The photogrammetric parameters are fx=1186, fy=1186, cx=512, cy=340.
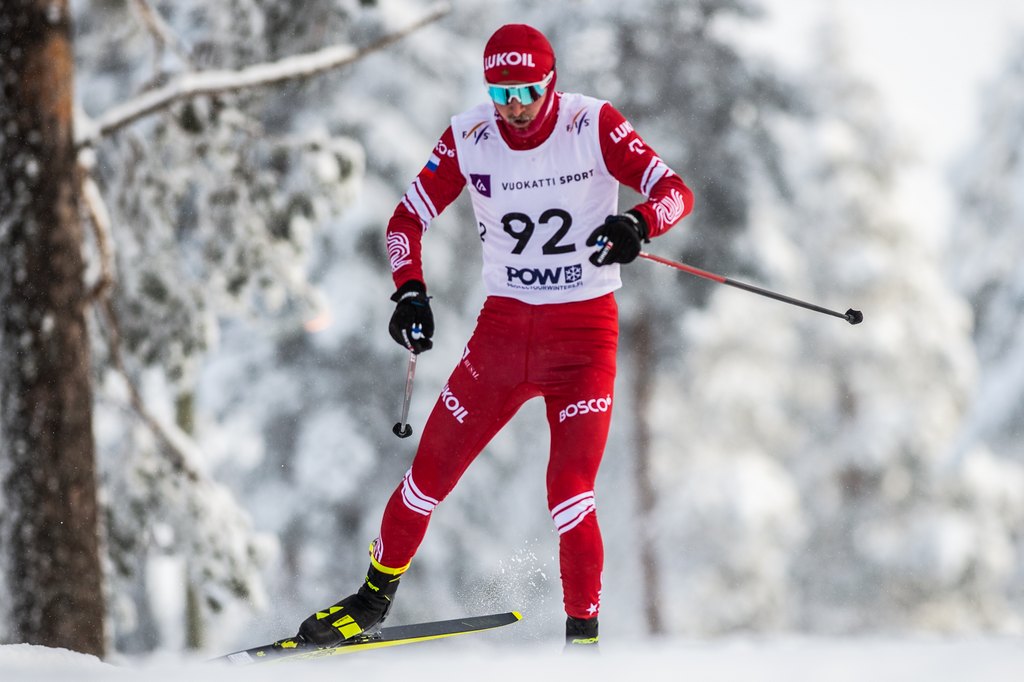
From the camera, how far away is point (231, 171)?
942 centimetres

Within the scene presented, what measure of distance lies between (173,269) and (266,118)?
28.7 ft

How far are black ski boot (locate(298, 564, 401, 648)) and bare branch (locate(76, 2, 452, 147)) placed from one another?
12.3ft

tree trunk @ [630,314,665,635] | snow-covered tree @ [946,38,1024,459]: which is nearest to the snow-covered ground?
tree trunk @ [630,314,665,635]

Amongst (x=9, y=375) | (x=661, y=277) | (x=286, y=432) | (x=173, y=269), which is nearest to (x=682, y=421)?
(x=661, y=277)

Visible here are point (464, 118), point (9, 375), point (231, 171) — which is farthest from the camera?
point (231, 171)

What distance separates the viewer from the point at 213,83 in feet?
27.0

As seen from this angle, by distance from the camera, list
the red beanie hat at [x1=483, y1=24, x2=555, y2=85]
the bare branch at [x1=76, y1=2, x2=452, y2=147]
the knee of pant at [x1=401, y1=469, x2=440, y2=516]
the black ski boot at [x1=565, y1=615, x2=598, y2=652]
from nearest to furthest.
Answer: the red beanie hat at [x1=483, y1=24, x2=555, y2=85]
the black ski boot at [x1=565, y1=615, x2=598, y2=652]
the knee of pant at [x1=401, y1=469, x2=440, y2=516]
the bare branch at [x1=76, y1=2, x2=452, y2=147]

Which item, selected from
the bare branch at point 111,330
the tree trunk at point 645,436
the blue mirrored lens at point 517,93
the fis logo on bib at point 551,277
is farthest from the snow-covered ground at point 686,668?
the tree trunk at point 645,436

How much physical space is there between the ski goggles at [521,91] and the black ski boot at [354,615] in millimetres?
2217

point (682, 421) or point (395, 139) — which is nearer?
point (395, 139)

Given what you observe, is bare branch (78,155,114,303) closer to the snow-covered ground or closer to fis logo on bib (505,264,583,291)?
fis logo on bib (505,264,583,291)

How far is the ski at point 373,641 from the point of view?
215 inches

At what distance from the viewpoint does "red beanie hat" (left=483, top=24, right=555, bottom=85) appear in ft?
16.3

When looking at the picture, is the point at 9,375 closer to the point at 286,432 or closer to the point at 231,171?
the point at 231,171
